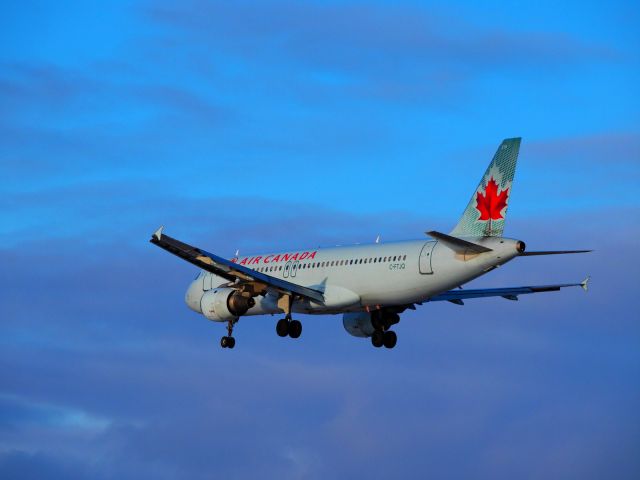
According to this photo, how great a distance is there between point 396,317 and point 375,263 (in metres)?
6.08

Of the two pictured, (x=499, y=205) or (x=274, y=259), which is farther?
(x=274, y=259)

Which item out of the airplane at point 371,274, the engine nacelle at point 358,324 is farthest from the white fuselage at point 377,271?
the engine nacelle at point 358,324

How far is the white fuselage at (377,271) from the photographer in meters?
70.7

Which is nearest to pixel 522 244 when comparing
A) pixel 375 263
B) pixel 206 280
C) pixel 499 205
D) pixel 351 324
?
pixel 499 205

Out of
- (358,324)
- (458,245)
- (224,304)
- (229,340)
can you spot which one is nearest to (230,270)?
(224,304)

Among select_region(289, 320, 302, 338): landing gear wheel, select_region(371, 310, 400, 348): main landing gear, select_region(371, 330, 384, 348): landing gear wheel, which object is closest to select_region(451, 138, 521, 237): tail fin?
select_region(371, 310, 400, 348): main landing gear

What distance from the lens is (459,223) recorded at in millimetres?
72750

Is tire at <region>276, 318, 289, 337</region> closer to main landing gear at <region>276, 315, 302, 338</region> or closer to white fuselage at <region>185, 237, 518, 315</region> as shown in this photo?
main landing gear at <region>276, 315, 302, 338</region>

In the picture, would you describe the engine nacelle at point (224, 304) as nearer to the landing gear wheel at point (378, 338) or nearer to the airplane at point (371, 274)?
the airplane at point (371, 274)

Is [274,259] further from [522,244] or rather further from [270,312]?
[522,244]

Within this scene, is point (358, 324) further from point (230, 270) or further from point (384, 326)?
point (230, 270)

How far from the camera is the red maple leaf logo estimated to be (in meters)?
71.5

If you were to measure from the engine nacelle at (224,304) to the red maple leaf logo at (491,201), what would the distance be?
44.4ft

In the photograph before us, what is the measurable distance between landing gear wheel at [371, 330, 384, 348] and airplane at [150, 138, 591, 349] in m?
0.05
